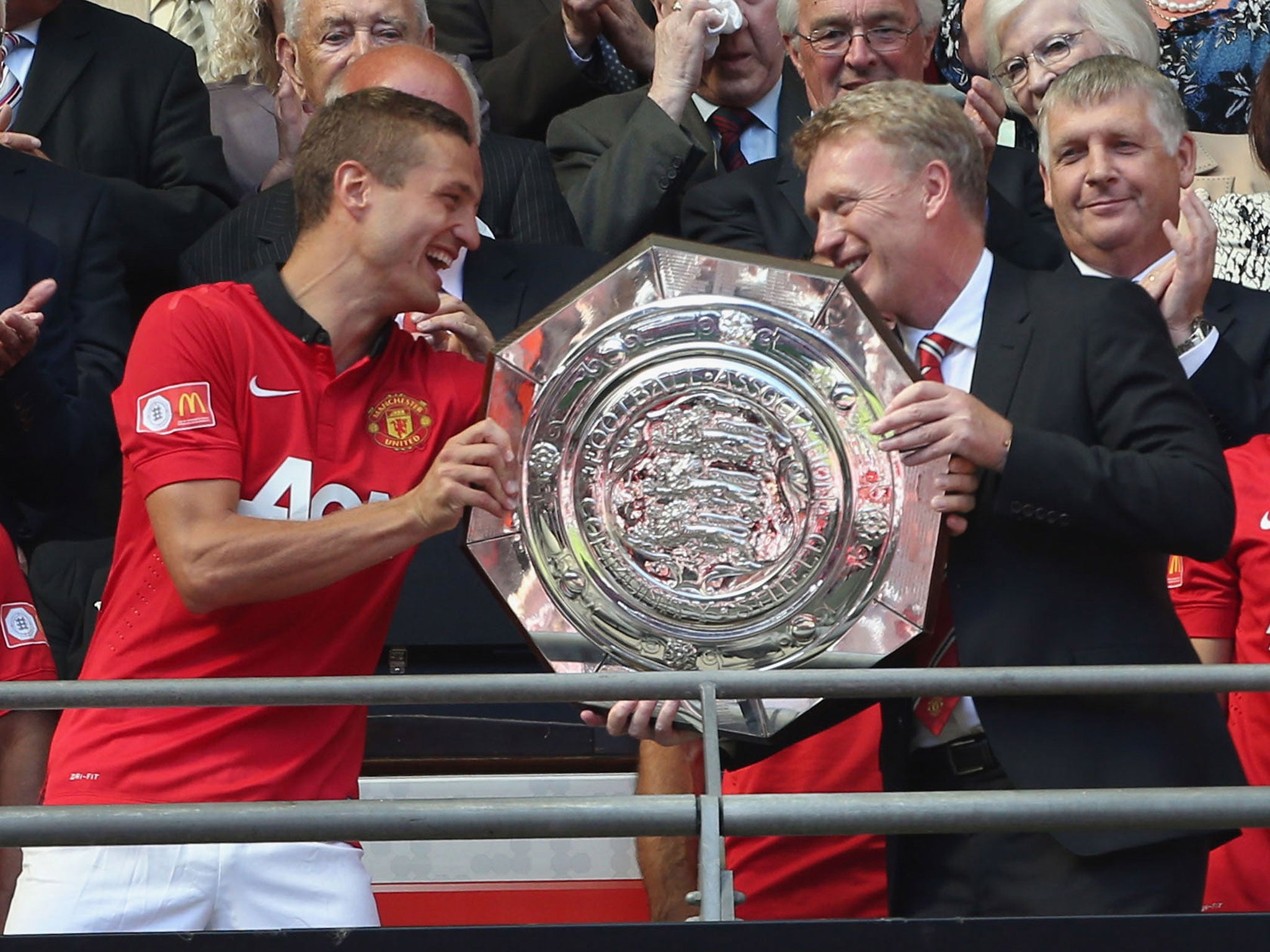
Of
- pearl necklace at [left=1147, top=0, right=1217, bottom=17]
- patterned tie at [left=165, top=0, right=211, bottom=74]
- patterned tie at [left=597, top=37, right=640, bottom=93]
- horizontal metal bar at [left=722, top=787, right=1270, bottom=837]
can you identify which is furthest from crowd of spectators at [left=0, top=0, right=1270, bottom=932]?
patterned tie at [left=165, top=0, right=211, bottom=74]

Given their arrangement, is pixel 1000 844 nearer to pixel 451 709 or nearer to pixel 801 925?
pixel 801 925

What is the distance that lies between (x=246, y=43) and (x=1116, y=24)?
211 cm

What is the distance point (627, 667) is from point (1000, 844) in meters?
0.58

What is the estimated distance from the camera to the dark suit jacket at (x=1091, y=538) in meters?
2.59

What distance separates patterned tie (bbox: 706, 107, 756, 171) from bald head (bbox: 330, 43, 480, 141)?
913 millimetres

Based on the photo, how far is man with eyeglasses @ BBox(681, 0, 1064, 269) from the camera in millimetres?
4094

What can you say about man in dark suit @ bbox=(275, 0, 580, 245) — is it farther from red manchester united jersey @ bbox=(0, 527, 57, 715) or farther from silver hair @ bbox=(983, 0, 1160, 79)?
red manchester united jersey @ bbox=(0, 527, 57, 715)

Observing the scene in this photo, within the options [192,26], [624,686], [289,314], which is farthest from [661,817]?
[192,26]

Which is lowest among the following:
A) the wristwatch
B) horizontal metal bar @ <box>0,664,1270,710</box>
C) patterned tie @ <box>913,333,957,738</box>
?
horizontal metal bar @ <box>0,664,1270,710</box>

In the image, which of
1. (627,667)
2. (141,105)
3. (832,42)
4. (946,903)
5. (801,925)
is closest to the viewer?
(801,925)

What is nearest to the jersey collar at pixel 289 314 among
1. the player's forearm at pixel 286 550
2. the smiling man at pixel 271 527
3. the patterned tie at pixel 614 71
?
the smiling man at pixel 271 527

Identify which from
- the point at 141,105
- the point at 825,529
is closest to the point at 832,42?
the point at 141,105

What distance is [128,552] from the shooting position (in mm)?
2945

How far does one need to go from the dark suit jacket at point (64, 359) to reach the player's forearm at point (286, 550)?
1.06 meters
